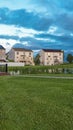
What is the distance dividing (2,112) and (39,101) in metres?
2.80

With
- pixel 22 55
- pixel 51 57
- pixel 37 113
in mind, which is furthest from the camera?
pixel 51 57

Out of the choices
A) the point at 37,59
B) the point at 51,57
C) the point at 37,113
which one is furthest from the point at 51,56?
the point at 37,113

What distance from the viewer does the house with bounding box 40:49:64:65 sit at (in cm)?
15200

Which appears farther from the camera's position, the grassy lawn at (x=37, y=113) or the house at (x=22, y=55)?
the house at (x=22, y=55)

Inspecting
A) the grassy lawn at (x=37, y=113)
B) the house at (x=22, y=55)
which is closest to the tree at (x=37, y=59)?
the house at (x=22, y=55)

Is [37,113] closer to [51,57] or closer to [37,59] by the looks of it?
[37,59]

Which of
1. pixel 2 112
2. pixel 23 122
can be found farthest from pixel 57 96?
pixel 23 122

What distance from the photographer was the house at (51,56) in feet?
499

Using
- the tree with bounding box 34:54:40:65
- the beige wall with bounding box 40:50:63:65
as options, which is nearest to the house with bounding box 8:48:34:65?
the tree with bounding box 34:54:40:65

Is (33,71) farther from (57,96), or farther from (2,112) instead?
(2,112)

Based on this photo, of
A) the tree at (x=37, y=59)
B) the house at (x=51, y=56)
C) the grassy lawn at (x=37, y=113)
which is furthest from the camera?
the house at (x=51, y=56)

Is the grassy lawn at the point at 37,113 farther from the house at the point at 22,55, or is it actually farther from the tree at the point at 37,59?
the tree at the point at 37,59

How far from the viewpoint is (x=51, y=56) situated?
15375cm

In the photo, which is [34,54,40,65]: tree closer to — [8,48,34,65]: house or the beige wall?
the beige wall
